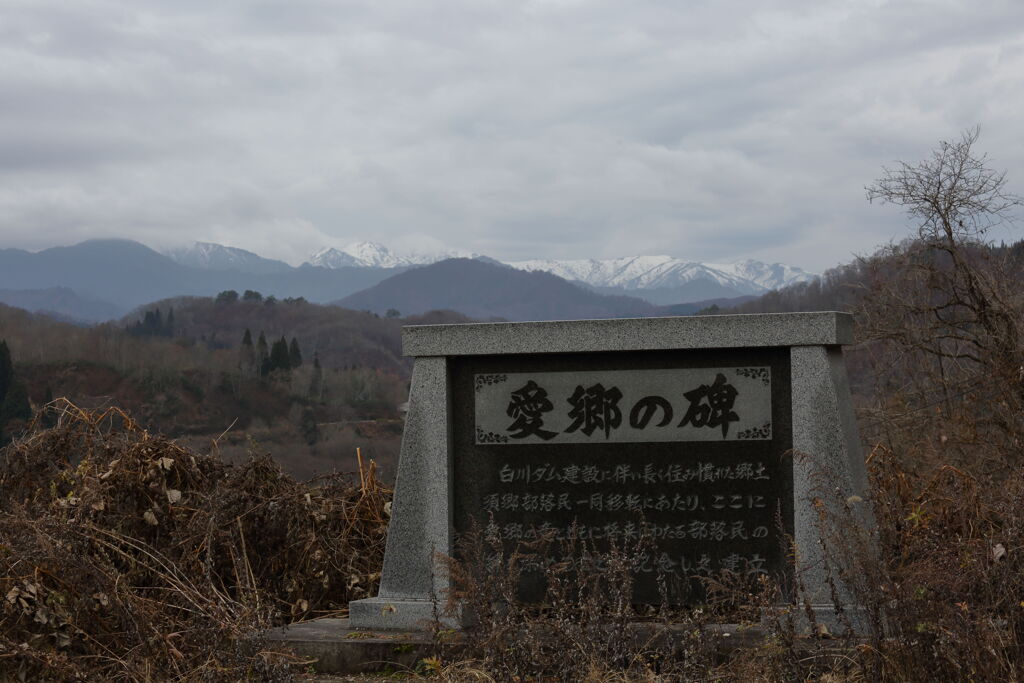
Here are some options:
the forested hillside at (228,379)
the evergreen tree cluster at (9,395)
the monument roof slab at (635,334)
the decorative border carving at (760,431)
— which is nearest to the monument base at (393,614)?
the monument roof slab at (635,334)

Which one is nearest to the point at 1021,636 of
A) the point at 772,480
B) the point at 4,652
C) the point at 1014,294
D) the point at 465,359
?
the point at 772,480

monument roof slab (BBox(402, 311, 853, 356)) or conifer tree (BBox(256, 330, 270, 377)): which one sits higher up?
conifer tree (BBox(256, 330, 270, 377))

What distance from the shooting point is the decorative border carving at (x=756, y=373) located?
6.03 meters

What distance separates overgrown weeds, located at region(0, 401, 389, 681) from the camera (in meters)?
5.35

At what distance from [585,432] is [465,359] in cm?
91

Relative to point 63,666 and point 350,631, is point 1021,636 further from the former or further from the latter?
point 63,666

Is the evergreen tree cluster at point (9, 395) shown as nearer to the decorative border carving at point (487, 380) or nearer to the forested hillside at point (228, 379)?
the forested hillside at point (228, 379)

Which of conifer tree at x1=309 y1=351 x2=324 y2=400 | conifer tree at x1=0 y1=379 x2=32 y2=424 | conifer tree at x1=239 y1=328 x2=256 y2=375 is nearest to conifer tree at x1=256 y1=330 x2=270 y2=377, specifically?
conifer tree at x1=239 y1=328 x2=256 y2=375

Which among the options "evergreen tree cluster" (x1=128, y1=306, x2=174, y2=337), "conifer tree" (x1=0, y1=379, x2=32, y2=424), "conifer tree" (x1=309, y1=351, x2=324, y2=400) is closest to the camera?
"conifer tree" (x1=0, y1=379, x2=32, y2=424)

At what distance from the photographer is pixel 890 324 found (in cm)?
1065

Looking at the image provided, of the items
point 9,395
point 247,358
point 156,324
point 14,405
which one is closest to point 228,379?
point 247,358

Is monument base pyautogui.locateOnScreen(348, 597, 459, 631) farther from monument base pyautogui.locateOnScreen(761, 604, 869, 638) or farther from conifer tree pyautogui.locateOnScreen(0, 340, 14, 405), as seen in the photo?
conifer tree pyautogui.locateOnScreen(0, 340, 14, 405)

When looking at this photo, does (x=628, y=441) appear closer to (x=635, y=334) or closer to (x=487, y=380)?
(x=635, y=334)

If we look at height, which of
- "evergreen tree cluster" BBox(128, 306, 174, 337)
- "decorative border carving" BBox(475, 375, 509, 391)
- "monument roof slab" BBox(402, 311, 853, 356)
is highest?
"evergreen tree cluster" BBox(128, 306, 174, 337)
